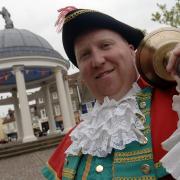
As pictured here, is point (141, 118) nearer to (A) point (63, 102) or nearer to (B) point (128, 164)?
(B) point (128, 164)

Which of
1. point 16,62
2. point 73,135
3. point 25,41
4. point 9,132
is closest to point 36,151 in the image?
point 16,62

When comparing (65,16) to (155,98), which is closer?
(155,98)

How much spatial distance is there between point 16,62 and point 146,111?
57.4 feet

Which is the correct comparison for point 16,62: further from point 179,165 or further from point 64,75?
point 179,165

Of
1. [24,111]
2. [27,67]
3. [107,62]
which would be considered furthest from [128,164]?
[27,67]

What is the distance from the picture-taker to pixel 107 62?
1.79 m

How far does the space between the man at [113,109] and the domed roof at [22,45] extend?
56.6ft

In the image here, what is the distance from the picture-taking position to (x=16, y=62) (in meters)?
18.6

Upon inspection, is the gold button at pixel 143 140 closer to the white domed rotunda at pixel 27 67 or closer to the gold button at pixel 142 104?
the gold button at pixel 142 104

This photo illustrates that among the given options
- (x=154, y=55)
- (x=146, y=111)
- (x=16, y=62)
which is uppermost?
(x=16, y=62)

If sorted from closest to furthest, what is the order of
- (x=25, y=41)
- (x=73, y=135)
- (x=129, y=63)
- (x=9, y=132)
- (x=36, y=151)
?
(x=129, y=63) < (x=73, y=135) < (x=36, y=151) < (x=25, y=41) < (x=9, y=132)

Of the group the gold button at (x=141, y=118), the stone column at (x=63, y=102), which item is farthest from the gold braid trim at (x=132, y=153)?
the stone column at (x=63, y=102)

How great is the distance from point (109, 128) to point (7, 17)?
22.2 metres

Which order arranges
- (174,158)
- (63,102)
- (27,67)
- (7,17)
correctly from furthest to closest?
(7,17)
(63,102)
(27,67)
(174,158)
